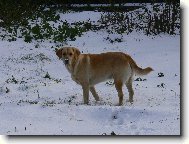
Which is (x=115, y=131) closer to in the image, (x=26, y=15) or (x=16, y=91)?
(x=16, y=91)

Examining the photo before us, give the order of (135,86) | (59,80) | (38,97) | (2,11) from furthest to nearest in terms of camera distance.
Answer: (2,11), (59,80), (135,86), (38,97)

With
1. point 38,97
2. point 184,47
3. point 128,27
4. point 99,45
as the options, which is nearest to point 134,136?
point 184,47

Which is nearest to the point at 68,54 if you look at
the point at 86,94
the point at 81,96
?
the point at 86,94

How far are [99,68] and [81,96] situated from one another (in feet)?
3.06

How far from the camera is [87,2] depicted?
20391 mm

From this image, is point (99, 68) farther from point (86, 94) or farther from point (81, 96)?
point (81, 96)

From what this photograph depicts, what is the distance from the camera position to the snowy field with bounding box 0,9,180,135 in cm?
658

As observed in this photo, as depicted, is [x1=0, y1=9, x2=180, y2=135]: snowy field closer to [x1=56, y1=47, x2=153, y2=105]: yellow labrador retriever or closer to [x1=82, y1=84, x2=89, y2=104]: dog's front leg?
[x1=82, y1=84, x2=89, y2=104]: dog's front leg

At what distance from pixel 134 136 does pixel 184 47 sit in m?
1.40

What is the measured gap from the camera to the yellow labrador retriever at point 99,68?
8148mm

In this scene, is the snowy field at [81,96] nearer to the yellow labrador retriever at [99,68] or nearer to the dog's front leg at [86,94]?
the dog's front leg at [86,94]

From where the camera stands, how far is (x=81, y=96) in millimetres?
8938

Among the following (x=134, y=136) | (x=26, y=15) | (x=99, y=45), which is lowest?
(x=134, y=136)

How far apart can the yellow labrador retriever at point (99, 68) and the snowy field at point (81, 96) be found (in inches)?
16.9
